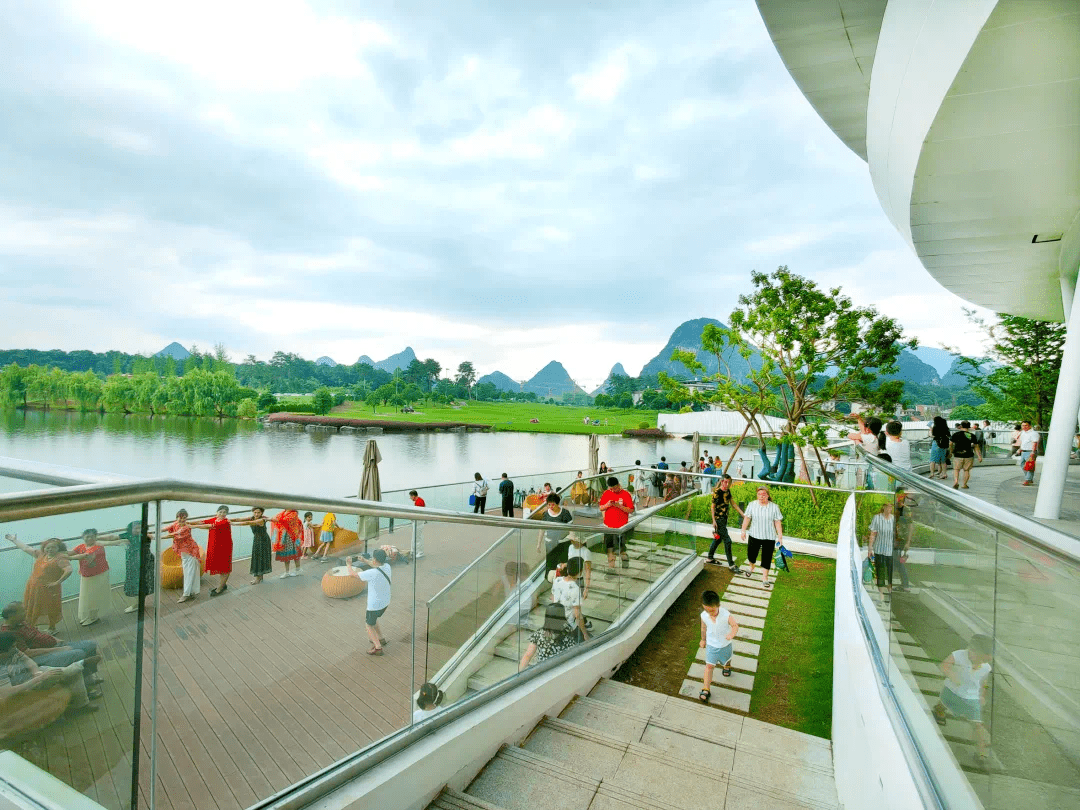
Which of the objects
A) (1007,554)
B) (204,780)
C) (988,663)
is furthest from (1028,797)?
(204,780)

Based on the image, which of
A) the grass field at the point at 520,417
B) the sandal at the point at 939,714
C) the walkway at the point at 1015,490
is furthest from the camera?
the grass field at the point at 520,417

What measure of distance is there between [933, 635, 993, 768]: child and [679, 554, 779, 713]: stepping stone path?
453cm

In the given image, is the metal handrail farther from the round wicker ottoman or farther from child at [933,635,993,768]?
the round wicker ottoman

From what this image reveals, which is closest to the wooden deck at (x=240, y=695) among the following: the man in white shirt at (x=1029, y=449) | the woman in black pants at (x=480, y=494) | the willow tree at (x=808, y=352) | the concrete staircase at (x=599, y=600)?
the concrete staircase at (x=599, y=600)

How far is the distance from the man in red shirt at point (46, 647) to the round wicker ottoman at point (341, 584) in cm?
78

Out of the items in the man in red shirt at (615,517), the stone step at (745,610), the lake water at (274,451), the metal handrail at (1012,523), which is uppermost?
the metal handrail at (1012,523)

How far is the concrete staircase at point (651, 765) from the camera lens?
2.88 m

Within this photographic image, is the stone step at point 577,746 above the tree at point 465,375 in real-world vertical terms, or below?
below

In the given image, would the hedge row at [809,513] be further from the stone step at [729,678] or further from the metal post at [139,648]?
the metal post at [139,648]

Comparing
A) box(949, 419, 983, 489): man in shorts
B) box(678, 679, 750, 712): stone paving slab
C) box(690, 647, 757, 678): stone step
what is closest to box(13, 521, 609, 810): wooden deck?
box(678, 679, 750, 712): stone paving slab

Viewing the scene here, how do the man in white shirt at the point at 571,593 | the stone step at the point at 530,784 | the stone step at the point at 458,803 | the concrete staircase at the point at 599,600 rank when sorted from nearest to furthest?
1. the stone step at the point at 458,803
2. the stone step at the point at 530,784
3. the concrete staircase at the point at 599,600
4. the man in white shirt at the point at 571,593

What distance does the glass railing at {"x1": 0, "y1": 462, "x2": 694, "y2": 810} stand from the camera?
4.08 feet

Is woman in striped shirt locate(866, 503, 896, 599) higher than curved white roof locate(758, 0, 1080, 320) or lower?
lower

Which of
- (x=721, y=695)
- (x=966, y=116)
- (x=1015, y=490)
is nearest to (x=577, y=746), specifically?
(x=721, y=695)
